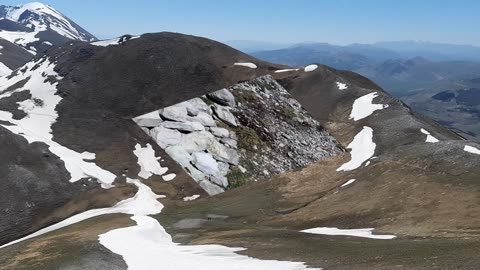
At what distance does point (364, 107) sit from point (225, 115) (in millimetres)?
30722

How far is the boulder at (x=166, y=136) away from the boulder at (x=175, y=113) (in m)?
3.54

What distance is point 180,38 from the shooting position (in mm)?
121938

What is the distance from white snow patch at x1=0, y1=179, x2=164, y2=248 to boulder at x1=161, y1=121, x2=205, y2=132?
1771 cm

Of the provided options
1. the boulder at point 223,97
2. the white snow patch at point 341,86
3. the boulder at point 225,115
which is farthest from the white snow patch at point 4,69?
the white snow patch at point 341,86

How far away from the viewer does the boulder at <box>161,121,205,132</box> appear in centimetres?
8156

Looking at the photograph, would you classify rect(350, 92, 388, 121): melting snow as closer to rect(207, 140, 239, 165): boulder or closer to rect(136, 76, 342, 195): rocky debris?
rect(136, 76, 342, 195): rocky debris

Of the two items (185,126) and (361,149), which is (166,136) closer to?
(185,126)

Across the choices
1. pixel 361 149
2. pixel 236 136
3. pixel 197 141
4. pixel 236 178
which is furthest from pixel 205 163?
pixel 361 149

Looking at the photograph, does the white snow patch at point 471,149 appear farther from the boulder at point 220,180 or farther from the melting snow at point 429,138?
the boulder at point 220,180

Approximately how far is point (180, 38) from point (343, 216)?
88.3m

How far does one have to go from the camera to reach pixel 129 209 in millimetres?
60969

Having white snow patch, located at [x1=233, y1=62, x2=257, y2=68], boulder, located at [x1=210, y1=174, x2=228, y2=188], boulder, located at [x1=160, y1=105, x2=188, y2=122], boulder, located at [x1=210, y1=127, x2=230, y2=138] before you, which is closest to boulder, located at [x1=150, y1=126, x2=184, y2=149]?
boulder, located at [x1=160, y1=105, x2=188, y2=122]

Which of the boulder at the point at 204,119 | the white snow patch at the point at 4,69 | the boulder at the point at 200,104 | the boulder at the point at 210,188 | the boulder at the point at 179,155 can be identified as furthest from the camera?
the white snow patch at the point at 4,69

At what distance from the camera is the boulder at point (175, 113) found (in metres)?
85.2
